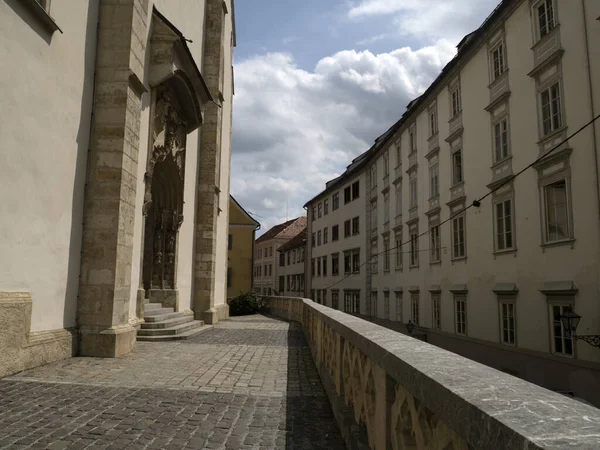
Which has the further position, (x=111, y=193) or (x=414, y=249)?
(x=414, y=249)

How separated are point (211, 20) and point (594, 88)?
1423cm

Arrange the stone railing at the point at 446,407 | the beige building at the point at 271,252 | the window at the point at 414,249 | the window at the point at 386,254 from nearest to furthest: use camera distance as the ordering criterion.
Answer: the stone railing at the point at 446,407 < the window at the point at 414,249 < the window at the point at 386,254 < the beige building at the point at 271,252

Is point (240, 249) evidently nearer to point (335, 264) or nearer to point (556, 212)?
point (335, 264)

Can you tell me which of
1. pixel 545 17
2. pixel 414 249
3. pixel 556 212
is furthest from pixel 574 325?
pixel 414 249

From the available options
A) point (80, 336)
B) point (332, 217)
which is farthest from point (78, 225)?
point (332, 217)

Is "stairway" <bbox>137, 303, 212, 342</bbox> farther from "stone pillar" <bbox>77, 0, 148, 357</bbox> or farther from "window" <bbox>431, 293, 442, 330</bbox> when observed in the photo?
"window" <bbox>431, 293, 442, 330</bbox>

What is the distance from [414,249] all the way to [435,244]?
3.13 meters

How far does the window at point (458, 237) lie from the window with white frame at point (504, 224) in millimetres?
2674

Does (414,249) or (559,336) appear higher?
(414,249)

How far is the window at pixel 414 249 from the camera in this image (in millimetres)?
26156

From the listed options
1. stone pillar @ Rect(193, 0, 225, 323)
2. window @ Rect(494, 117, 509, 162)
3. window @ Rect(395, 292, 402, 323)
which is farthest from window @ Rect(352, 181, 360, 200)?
window @ Rect(494, 117, 509, 162)

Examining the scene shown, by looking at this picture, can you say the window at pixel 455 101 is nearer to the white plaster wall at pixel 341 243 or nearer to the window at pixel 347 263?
the white plaster wall at pixel 341 243

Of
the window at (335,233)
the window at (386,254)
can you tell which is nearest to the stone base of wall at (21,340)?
the window at (386,254)

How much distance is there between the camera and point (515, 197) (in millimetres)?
16500
